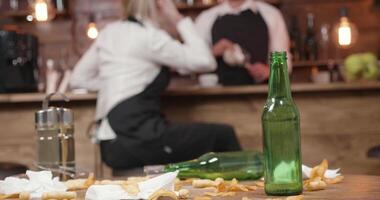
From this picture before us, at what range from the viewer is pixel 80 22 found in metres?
5.54

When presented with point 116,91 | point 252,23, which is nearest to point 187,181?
point 116,91

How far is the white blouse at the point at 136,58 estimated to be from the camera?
2967 mm

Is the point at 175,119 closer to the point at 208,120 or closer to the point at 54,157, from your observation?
the point at 208,120

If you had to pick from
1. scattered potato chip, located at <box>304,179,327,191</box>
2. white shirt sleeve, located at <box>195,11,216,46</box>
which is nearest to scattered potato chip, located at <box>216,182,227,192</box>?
scattered potato chip, located at <box>304,179,327,191</box>

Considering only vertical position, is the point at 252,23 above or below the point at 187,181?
above

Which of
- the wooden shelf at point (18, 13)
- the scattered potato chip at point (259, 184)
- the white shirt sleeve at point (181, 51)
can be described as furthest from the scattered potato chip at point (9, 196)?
the wooden shelf at point (18, 13)

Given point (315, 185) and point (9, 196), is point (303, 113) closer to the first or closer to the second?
point (315, 185)

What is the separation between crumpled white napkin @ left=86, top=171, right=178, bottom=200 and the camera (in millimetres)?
Result: 1096

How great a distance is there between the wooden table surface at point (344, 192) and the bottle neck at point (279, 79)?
0.18 meters

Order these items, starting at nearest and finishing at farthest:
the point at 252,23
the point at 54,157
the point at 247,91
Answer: the point at 54,157 < the point at 247,91 < the point at 252,23

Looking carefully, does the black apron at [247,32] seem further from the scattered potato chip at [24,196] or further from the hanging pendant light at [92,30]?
the scattered potato chip at [24,196]

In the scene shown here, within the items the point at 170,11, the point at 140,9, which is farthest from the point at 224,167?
the point at 170,11

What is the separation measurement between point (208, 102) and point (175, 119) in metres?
0.18

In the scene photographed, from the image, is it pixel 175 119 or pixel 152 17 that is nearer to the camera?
pixel 152 17
